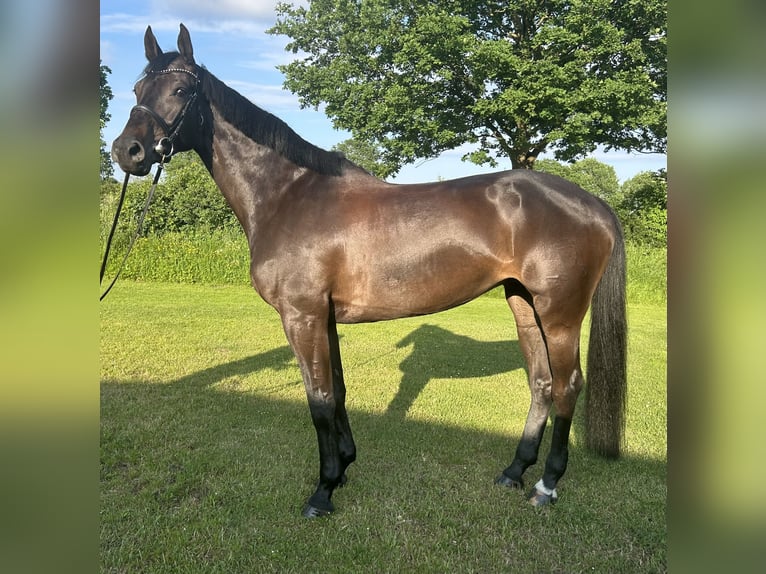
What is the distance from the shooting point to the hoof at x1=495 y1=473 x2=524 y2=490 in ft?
10.3

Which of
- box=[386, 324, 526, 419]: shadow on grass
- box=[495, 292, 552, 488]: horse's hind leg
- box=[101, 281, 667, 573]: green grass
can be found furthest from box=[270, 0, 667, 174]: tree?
box=[495, 292, 552, 488]: horse's hind leg

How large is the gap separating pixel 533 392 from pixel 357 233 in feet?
5.52

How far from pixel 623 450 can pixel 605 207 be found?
1.91m

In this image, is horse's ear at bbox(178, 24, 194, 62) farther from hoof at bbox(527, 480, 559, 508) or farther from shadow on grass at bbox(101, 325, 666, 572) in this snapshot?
hoof at bbox(527, 480, 559, 508)

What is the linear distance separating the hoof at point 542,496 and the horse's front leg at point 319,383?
4.01 ft

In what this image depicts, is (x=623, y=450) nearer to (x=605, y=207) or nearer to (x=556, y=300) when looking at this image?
(x=556, y=300)

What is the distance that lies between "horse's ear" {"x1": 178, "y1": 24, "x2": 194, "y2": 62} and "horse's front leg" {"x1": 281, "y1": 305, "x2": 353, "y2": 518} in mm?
1601

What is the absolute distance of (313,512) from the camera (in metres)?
2.78

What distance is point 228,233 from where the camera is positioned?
50.7ft

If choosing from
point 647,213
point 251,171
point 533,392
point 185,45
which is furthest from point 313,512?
point 647,213

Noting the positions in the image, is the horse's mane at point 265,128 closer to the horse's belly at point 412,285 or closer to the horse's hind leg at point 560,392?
the horse's belly at point 412,285

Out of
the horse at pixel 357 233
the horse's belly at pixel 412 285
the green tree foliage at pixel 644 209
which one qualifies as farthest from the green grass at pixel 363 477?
the green tree foliage at pixel 644 209
